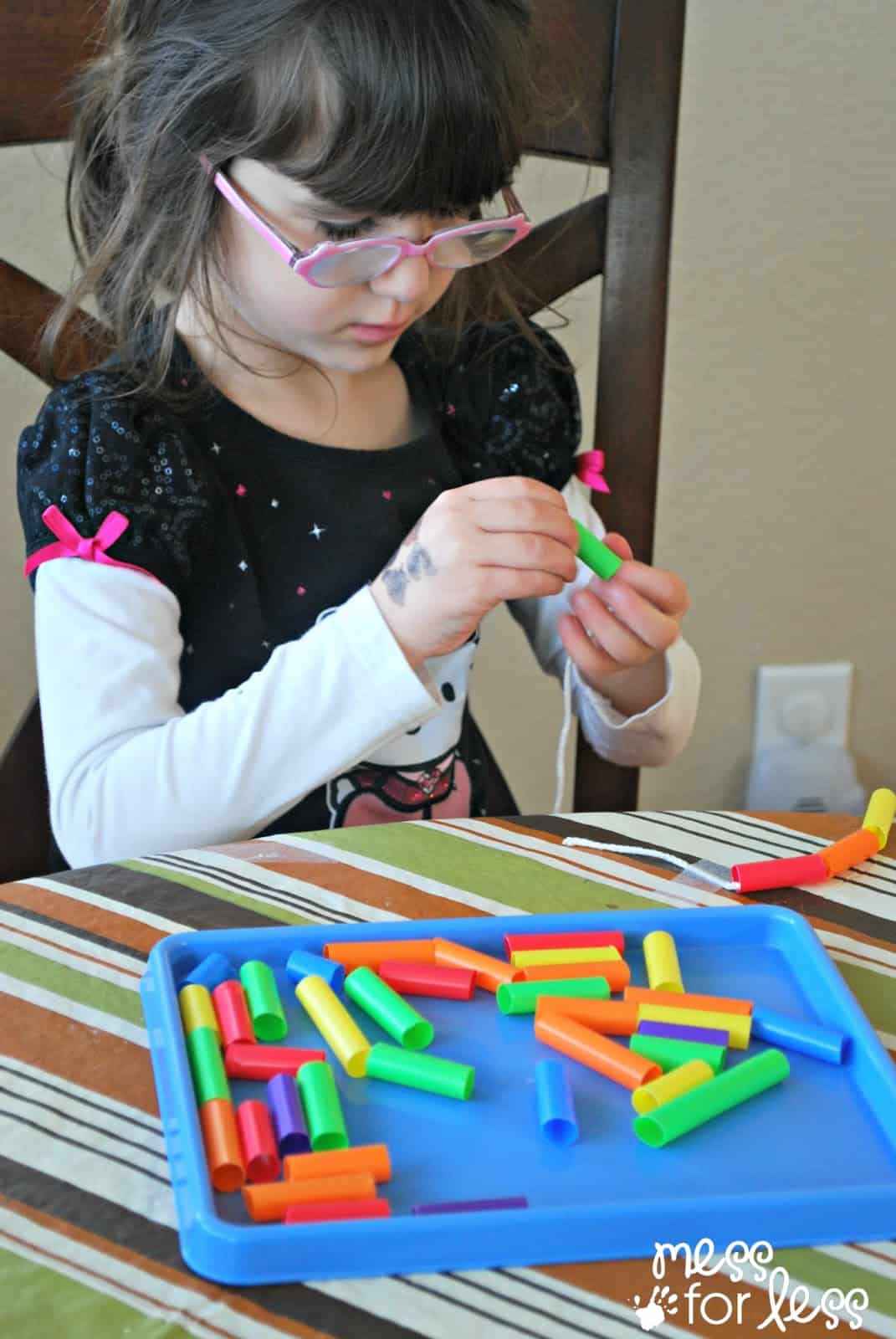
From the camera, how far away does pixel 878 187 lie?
4.30ft

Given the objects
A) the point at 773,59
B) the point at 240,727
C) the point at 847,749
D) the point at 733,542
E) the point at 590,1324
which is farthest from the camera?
the point at 847,749

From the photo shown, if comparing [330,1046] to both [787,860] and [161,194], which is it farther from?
[161,194]

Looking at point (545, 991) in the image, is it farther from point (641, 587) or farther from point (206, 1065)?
point (641, 587)

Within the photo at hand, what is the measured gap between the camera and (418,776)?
882 millimetres

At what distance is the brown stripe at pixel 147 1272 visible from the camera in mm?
378

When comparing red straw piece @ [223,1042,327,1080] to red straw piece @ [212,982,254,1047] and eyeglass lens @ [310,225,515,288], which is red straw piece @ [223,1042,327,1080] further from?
eyeglass lens @ [310,225,515,288]

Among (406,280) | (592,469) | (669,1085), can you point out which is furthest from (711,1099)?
(592,469)

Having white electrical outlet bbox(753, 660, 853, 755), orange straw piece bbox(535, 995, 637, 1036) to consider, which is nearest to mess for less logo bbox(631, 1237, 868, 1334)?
orange straw piece bbox(535, 995, 637, 1036)

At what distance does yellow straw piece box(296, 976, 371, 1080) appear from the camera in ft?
1.55

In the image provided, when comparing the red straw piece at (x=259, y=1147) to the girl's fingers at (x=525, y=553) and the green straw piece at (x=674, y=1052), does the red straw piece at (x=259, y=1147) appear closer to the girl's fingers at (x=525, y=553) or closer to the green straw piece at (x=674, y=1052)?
the green straw piece at (x=674, y=1052)

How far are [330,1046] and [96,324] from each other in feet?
1.68

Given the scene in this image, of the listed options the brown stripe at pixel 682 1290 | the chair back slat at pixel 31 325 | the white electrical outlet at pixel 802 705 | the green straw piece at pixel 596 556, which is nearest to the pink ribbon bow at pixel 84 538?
the chair back slat at pixel 31 325

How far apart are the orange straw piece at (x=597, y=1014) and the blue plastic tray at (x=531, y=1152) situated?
1 cm

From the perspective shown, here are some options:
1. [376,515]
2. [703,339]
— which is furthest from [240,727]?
[703,339]
